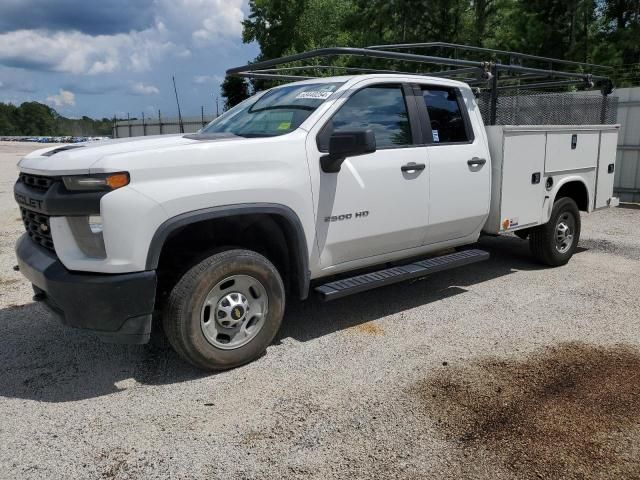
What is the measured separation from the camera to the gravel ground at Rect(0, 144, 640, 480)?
9.38ft

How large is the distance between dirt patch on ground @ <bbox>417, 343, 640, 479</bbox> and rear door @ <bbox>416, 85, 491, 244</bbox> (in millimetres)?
1473

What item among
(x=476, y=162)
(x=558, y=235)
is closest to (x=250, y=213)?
(x=476, y=162)

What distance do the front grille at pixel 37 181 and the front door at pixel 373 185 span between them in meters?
1.75

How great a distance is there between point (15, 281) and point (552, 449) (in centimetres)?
564

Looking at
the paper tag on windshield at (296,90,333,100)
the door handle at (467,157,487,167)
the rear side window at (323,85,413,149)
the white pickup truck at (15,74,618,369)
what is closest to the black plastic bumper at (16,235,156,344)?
the white pickup truck at (15,74,618,369)

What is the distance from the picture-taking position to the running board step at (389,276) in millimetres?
4246

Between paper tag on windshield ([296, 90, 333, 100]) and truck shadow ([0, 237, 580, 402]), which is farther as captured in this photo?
paper tag on windshield ([296, 90, 333, 100])

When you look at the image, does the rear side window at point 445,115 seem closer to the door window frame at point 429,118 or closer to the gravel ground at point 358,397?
the door window frame at point 429,118

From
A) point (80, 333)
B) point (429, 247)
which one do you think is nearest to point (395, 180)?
point (429, 247)

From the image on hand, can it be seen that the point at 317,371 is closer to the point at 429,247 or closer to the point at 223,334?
the point at 223,334

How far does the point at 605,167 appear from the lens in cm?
689

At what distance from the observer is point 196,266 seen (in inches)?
143

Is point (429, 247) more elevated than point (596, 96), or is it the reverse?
point (596, 96)

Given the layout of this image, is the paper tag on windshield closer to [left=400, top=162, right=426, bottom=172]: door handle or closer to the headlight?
[left=400, top=162, right=426, bottom=172]: door handle
